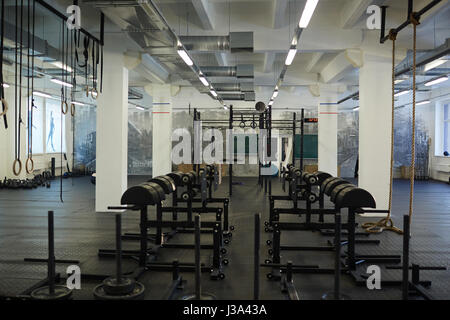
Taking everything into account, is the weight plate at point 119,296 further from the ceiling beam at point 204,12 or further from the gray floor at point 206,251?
the ceiling beam at point 204,12

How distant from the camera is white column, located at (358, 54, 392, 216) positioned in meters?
6.56

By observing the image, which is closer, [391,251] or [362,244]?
[391,251]

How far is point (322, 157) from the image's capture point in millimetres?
10492

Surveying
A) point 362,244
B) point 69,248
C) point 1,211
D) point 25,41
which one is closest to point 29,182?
point 1,211

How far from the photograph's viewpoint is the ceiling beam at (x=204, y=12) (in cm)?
515

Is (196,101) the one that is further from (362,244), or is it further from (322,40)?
(362,244)

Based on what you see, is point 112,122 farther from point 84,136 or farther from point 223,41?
point 84,136

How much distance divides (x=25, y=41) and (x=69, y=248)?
4077mm

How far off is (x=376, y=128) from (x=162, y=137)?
5901 mm

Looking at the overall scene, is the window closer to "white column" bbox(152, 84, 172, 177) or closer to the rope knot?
"white column" bbox(152, 84, 172, 177)

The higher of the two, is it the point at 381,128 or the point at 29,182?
the point at 381,128

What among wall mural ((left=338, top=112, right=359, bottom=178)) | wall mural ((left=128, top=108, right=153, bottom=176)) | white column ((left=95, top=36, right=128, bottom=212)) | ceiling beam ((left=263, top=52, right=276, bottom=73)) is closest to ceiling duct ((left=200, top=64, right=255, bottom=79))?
ceiling beam ((left=263, top=52, right=276, bottom=73))

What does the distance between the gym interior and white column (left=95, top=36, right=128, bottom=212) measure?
0.07ft

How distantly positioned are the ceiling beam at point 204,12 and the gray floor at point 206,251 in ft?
10.9
